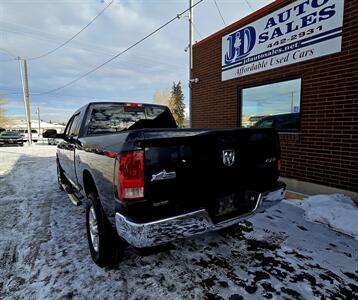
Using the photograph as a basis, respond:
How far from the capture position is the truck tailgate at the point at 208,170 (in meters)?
1.90

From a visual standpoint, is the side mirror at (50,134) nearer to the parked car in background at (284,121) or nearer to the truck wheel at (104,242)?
the truck wheel at (104,242)

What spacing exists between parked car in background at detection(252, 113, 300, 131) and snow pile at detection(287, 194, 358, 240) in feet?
6.22

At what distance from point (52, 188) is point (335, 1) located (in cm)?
773

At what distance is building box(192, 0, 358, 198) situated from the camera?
4.53 metres

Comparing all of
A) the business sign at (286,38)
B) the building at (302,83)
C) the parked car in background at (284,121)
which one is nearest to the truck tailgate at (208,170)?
the building at (302,83)

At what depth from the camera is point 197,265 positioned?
2.65 meters

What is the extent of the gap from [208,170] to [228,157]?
10.8 inches

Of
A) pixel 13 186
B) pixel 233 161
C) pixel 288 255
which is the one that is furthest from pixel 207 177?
pixel 13 186

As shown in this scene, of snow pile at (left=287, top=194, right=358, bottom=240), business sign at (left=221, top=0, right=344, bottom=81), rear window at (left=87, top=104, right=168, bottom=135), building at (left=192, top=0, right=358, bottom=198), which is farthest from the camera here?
business sign at (left=221, top=0, right=344, bottom=81)

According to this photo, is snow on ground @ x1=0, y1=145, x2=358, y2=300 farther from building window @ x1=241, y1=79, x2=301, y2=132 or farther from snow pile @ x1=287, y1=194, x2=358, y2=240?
building window @ x1=241, y1=79, x2=301, y2=132

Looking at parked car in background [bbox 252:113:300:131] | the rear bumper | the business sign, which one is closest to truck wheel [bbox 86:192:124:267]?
the rear bumper

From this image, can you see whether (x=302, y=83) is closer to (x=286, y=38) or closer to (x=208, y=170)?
(x=286, y=38)

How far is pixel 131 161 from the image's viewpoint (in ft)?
→ 6.00

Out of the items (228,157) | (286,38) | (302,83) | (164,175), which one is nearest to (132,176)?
(164,175)
